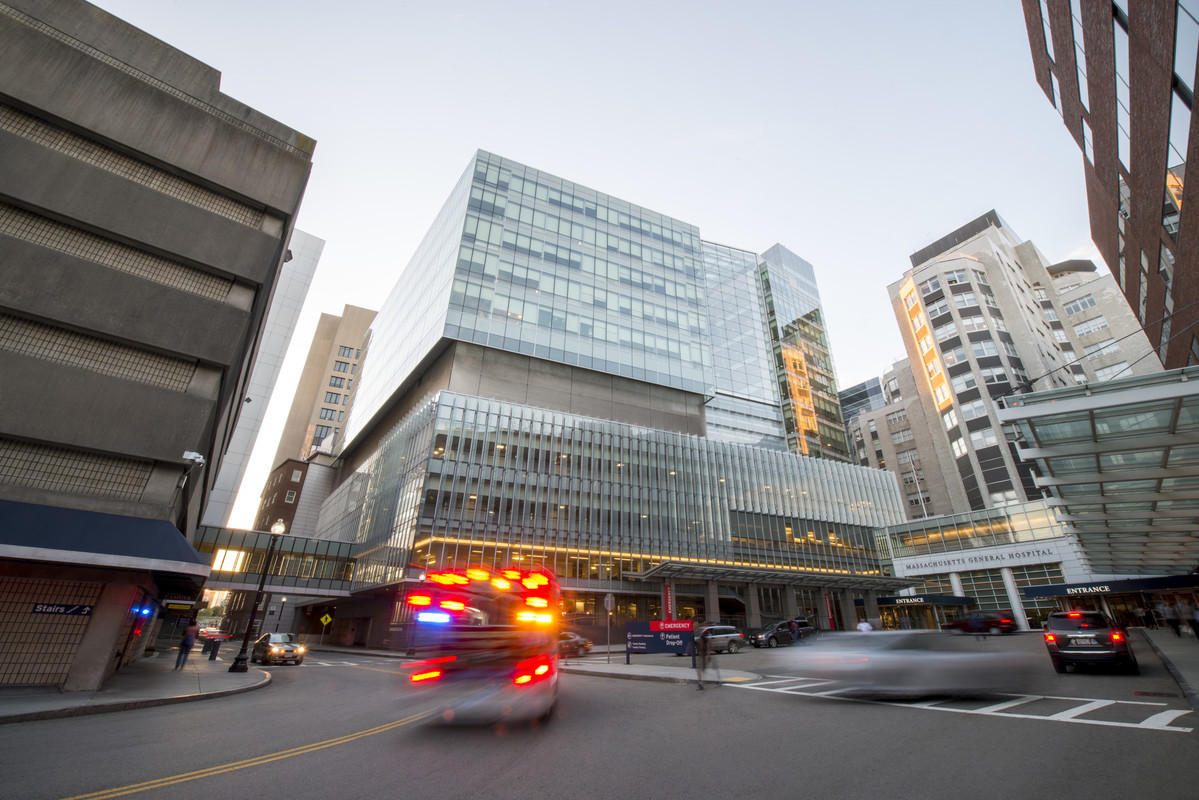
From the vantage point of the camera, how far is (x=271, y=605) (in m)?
58.2

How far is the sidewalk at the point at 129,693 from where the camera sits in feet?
34.0

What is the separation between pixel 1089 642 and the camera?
13109mm

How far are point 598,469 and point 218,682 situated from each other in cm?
3568

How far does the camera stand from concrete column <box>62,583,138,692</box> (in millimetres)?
12953

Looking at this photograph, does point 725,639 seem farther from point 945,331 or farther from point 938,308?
point 938,308

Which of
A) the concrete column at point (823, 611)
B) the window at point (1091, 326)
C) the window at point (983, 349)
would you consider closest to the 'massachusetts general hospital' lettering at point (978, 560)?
the concrete column at point (823, 611)

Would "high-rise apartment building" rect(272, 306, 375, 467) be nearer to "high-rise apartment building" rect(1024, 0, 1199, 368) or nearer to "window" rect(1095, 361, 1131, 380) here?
"high-rise apartment building" rect(1024, 0, 1199, 368)

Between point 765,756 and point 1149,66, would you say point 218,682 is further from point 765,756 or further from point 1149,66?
point 1149,66

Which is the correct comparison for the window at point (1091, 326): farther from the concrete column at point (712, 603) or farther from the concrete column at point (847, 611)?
the concrete column at point (712, 603)

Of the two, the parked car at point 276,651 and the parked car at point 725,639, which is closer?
Answer: the parked car at point 276,651

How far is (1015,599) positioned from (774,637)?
2961 cm

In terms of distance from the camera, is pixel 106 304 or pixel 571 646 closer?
pixel 106 304

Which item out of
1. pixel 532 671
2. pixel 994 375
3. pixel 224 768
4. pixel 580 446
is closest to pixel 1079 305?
pixel 994 375

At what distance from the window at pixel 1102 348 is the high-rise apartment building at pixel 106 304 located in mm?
87676
